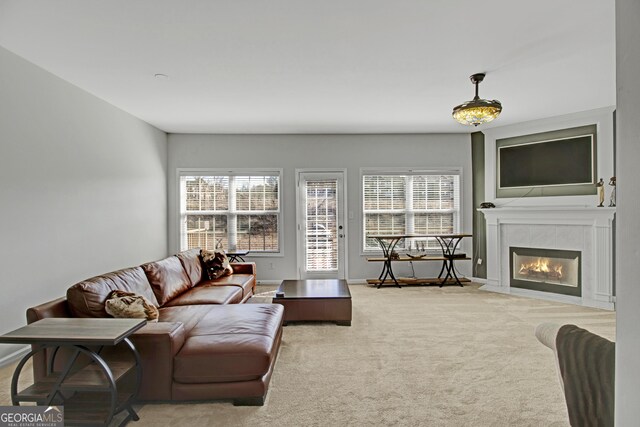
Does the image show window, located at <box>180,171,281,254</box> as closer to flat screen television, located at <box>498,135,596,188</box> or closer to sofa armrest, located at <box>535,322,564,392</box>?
flat screen television, located at <box>498,135,596,188</box>

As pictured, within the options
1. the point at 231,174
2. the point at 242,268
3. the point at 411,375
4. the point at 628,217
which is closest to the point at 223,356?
the point at 411,375

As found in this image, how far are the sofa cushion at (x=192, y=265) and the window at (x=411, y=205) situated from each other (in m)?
2.94

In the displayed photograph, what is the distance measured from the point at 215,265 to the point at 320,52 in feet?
10.1

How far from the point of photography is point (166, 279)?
12.3ft

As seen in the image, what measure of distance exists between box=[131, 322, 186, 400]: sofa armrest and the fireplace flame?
5210 mm

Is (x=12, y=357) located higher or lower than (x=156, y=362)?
lower

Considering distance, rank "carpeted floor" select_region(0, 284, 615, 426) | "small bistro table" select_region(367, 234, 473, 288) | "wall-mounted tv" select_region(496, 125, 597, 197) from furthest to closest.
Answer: "small bistro table" select_region(367, 234, 473, 288), "wall-mounted tv" select_region(496, 125, 597, 197), "carpeted floor" select_region(0, 284, 615, 426)

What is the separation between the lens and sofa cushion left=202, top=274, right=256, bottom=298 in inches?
172

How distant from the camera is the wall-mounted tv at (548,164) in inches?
199

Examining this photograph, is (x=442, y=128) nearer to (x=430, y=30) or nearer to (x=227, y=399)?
(x=430, y=30)

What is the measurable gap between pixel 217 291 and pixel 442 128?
171 inches

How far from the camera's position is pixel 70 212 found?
3803 mm

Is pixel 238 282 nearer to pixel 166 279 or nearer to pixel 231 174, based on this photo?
pixel 166 279

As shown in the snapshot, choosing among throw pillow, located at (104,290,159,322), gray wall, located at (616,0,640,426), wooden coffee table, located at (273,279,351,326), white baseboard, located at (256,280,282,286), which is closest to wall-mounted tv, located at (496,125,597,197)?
wooden coffee table, located at (273,279,351,326)
